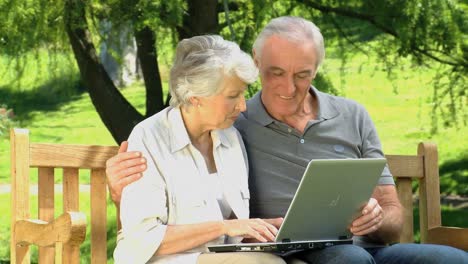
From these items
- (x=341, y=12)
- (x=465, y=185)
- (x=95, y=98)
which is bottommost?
(x=465, y=185)

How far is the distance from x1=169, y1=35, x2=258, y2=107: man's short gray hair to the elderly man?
344 millimetres

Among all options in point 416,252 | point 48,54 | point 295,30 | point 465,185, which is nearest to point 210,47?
point 295,30

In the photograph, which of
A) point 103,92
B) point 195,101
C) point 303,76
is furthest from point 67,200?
point 103,92

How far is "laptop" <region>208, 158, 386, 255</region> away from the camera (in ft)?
11.7

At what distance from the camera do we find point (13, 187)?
397cm

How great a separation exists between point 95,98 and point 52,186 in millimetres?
2400

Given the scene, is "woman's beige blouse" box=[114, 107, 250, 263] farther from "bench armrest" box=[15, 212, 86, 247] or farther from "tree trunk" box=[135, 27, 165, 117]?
"tree trunk" box=[135, 27, 165, 117]

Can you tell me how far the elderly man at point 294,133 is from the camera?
4.07 m

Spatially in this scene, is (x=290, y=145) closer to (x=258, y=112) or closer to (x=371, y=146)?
(x=258, y=112)

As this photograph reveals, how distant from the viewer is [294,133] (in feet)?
13.6

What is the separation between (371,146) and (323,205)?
1.98ft

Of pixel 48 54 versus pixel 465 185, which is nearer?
pixel 48 54

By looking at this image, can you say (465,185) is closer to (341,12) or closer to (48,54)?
(341,12)

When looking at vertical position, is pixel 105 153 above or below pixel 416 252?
above
